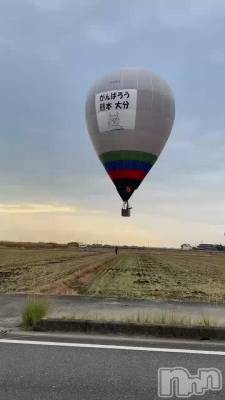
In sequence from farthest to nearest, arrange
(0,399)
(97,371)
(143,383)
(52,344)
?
(52,344)
(97,371)
(143,383)
(0,399)

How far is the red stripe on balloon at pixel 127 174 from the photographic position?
111ft

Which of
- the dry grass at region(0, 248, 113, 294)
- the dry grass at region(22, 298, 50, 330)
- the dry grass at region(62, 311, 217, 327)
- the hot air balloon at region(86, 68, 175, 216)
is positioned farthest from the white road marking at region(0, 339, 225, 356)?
the hot air balloon at region(86, 68, 175, 216)

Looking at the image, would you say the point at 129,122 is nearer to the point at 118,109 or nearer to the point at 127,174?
the point at 118,109

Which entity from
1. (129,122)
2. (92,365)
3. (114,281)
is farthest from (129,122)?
(92,365)

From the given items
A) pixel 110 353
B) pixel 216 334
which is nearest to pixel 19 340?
pixel 110 353

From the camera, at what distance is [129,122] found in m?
33.0

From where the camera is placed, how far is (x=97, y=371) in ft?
23.1

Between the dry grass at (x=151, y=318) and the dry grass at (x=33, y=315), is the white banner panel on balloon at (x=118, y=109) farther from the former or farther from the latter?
the dry grass at (x=33, y=315)

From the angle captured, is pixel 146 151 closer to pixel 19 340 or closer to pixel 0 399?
pixel 19 340

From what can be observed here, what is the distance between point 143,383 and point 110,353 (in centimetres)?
142
